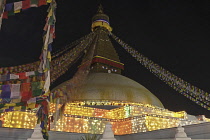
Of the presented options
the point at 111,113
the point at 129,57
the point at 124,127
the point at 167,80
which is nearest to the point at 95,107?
the point at 111,113

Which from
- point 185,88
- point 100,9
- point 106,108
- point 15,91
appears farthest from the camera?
point 100,9

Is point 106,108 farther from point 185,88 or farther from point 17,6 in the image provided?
point 17,6

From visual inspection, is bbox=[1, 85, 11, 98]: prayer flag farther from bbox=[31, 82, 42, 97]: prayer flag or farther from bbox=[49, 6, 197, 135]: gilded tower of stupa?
bbox=[49, 6, 197, 135]: gilded tower of stupa

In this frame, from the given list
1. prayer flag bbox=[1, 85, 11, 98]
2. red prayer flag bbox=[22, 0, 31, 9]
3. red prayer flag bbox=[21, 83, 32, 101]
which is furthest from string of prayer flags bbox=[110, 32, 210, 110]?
prayer flag bbox=[1, 85, 11, 98]

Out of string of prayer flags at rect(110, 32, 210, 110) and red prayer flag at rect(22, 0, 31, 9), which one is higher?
red prayer flag at rect(22, 0, 31, 9)

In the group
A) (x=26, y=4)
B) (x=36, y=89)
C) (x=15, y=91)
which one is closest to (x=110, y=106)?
(x=36, y=89)

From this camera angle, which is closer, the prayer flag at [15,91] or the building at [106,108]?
the prayer flag at [15,91]

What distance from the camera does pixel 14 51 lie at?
2669 centimetres

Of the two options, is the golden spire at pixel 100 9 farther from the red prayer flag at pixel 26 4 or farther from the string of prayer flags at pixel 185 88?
the red prayer flag at pixel 26 4

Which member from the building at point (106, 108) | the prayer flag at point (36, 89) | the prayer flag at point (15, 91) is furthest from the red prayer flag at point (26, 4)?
the building at point (106, 108)

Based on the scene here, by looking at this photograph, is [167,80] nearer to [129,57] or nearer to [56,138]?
[56,138]

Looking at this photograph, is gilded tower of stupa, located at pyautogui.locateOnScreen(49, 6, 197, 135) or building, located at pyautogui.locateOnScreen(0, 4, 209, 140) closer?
building, located at pyautogui.locateOnScreen(0, 4, 209, 140)

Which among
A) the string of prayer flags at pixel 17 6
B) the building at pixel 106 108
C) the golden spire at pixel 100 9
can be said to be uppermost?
the golden spire at pixel 100 9

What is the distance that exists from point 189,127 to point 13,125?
945 cm
